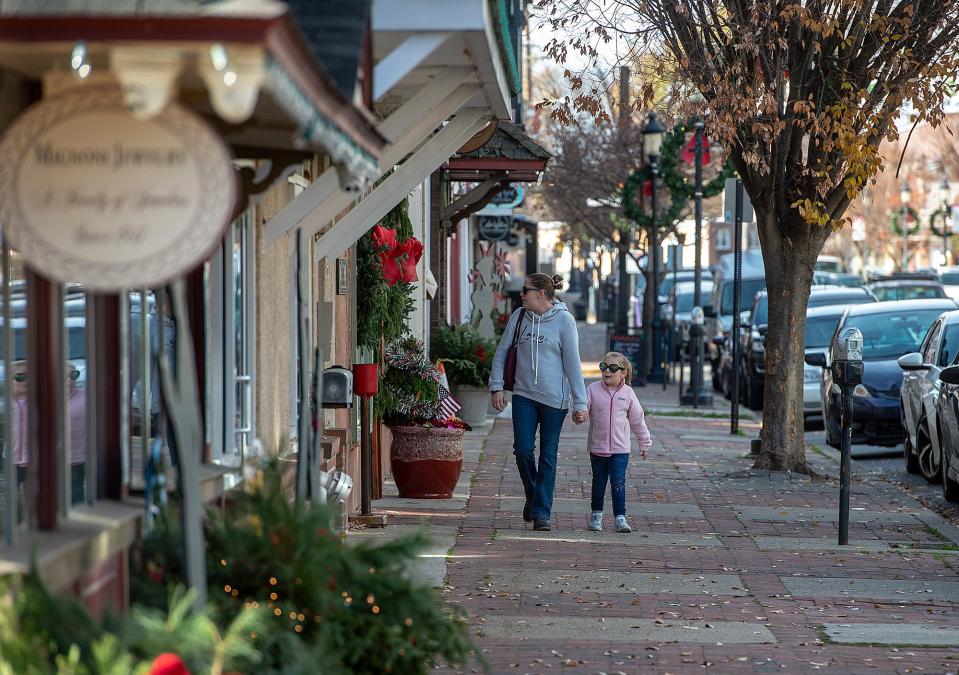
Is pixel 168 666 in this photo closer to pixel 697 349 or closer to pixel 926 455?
pixel 926 455

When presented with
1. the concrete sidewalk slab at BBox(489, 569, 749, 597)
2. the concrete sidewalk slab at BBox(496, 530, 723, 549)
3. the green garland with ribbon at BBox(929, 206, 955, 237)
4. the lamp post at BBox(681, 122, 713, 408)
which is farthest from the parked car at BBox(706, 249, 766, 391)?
the green garland with ribbon at BBox(929, 206, 955, 237)

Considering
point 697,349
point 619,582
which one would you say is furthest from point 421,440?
point 697,349

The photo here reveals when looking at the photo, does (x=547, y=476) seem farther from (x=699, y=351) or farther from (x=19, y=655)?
(x=699, y=351)

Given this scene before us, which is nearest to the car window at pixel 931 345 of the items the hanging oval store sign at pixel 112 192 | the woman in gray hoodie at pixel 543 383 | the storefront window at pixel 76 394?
the woman in gray hoodie at pixel 543 383

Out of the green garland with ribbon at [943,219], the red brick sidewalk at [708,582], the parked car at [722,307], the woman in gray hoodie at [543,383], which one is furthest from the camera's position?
the green garland with ribbon at [943,219]

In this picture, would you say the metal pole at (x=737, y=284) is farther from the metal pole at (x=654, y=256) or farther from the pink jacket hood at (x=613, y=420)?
the metal pole at (x=654, y=256)

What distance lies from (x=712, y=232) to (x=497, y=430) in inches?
2329

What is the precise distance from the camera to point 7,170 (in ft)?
12.3

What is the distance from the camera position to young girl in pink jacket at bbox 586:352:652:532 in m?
10.2

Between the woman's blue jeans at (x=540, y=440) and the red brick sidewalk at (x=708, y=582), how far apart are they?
0.24 meters

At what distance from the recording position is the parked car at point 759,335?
22328 millimetres

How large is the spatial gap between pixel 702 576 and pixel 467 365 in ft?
28.7

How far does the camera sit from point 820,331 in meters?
20.9

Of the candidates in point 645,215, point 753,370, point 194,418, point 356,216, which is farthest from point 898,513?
point 645,215
